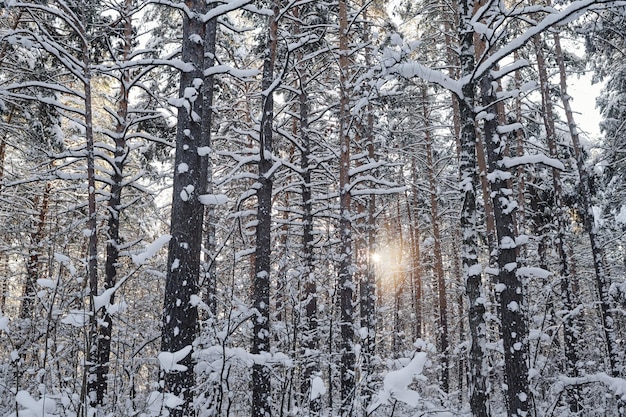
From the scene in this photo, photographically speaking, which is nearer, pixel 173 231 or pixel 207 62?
pixel 173 231

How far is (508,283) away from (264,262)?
4.63 metres

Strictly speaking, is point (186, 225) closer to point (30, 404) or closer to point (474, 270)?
point (30, 404)

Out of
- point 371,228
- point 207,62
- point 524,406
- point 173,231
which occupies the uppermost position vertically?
point 207,62

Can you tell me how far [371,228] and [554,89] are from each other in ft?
29.6

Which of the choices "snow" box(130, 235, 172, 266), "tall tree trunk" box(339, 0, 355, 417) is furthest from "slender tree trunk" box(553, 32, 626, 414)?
"snow" box(130, 235, 172, 266)

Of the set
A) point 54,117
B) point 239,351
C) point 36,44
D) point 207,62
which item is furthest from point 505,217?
point 54,117

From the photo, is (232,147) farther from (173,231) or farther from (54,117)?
(173,231)

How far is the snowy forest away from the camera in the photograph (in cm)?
446

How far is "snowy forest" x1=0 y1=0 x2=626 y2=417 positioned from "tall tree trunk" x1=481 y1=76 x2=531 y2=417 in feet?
0.12

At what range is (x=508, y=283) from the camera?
738 cm

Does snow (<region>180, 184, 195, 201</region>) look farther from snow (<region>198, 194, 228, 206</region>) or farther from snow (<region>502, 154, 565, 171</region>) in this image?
snow (<region>502, 154, 565, 171</region>)

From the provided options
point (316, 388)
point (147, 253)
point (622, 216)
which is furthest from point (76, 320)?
point (622, 216)

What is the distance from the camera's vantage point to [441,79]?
6418 mm

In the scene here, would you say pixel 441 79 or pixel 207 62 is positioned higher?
pixel 207 62
